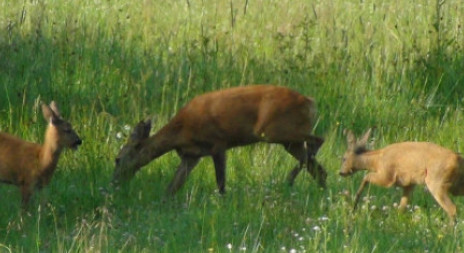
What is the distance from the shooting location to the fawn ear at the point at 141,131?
33.8 ft

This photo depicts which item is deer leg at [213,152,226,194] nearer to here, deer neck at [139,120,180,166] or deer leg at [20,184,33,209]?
deer neck at [139,120,180,166]

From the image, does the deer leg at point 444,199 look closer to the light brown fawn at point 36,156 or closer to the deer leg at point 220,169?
the deer leg at point 220,169

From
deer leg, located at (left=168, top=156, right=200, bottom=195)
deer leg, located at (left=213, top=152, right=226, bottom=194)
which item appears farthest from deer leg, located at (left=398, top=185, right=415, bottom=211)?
deer leg, located at (left=168, top=156, right=200, bottom=195)

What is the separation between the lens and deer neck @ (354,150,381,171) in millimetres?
9580

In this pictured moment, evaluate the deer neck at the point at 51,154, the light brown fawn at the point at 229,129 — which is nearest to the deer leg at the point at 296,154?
the light brown fawn at the point at 229,129

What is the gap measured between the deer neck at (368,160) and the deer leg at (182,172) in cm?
125

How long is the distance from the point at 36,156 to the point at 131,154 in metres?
0.89

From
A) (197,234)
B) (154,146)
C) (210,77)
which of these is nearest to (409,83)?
(210,77)

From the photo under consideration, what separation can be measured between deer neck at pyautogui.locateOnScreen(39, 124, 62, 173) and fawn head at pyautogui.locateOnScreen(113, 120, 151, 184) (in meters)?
0.48

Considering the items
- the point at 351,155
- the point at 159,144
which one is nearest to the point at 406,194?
the point at 351,155

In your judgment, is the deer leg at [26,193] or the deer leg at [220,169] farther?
the deer leg at [220,169]

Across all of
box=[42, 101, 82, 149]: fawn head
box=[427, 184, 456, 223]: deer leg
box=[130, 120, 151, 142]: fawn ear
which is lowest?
box=[427, 184, 456, 223]: deer leg

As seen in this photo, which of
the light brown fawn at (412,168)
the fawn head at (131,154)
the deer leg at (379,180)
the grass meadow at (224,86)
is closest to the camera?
the grass meadow at (224,86)

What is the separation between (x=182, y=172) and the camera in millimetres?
9781
